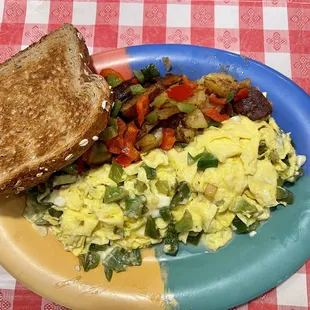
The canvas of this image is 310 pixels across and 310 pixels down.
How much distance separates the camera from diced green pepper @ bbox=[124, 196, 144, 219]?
223 centimetres

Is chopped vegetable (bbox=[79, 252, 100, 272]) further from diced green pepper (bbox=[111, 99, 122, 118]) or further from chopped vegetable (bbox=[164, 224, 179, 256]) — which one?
diced green pepper (bbox=[111, 99, 122, 118])

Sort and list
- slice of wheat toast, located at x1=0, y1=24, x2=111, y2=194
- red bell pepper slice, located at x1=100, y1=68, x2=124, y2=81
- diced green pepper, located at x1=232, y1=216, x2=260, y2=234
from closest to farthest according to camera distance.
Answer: slice of wheat toast, located at x1=0, y1=24, x2=111, y2=194 < diced green pepper, located at x1=232, y1=216, x2=260, y2=234 < red bell pepper slice, located at x1=100, y1=68, x2=124, y2=81

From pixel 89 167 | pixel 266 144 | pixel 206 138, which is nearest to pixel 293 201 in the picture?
pixel 266 144

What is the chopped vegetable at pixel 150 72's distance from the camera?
243 cm

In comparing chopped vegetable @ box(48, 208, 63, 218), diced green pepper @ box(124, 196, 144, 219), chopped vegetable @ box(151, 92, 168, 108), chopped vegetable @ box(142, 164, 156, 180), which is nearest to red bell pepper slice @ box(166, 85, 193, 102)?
chopped vegetable @ box(151, 92, 168, 108)

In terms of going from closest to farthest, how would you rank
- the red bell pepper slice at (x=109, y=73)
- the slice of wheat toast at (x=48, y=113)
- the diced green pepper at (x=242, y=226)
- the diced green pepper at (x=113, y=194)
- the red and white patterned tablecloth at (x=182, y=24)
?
1. the slice of wheat toast at (x=48, y=113)
2. the diced green pepper at (x=113, y=194)
3. the diced green pepper at (x=242, y=226)
4. the red bell pepper slice at (x=109, y=73)
5. the red and white patterned tablecloth at (x=182, y=24)

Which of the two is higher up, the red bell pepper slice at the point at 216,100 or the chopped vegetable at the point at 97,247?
the red bell pepper slice at the point at 216,100

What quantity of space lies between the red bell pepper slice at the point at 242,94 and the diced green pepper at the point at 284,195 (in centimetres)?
48

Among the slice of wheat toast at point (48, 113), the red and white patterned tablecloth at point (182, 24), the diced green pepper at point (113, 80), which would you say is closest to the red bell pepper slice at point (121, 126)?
the slice of wheat toast at point (48, 113)

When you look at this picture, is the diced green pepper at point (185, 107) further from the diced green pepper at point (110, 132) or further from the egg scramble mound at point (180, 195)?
the diced green pepper at point (110, 132)

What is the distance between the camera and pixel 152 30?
9.45 ft

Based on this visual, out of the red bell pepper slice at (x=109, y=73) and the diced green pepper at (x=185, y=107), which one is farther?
the red bell pepper slice at (x=109, y=73)

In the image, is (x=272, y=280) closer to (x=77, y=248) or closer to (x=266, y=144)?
(x=266, y=144)

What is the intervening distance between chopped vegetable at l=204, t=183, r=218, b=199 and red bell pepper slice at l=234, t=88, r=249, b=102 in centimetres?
46
